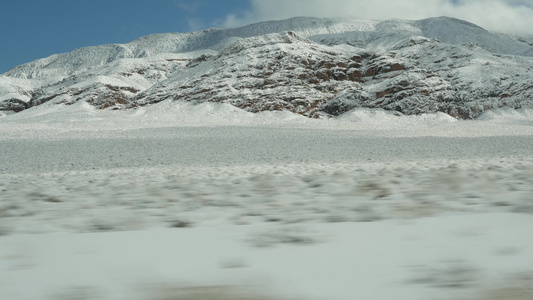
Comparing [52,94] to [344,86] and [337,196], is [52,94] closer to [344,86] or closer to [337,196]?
[344,86]

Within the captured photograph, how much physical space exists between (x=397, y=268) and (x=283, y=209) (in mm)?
1453

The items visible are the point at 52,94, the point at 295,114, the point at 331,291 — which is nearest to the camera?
the point at 331,291

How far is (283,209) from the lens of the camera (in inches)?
117

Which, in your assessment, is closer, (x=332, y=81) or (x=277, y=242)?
(x=277, y=242)

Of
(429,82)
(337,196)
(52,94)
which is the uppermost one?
(52,94)

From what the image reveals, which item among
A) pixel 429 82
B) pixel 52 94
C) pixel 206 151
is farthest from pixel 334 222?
pixel 52 94

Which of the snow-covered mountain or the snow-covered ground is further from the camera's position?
the snow-covered mountain

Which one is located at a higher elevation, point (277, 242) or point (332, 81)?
point (332, 81)

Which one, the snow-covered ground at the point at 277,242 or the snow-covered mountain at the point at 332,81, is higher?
the snow-covered mountain at the point at 332,81

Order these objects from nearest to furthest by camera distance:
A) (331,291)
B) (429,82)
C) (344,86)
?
(331,291)
(429,82)
(344,86)

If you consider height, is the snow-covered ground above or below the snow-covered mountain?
below

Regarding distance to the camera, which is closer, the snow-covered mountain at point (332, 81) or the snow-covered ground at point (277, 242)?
the snow-covered ground at point (277, 242)

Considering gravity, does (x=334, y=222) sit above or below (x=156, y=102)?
below

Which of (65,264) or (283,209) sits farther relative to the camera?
(283,209)
